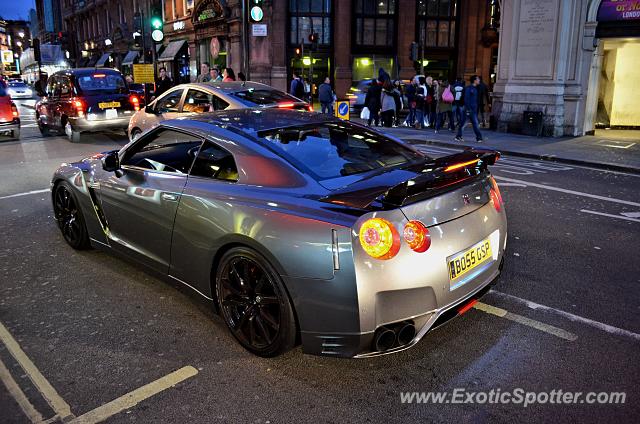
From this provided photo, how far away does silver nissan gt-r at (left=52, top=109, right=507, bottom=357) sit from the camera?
121 inches

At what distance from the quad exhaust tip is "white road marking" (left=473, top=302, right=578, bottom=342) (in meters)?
1.32

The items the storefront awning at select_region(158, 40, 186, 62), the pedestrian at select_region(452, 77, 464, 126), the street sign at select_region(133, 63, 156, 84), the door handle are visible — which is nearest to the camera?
the door handle

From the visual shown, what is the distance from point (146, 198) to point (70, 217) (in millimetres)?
1816

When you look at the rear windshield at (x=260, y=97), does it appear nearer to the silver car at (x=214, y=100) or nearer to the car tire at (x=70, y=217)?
the silver car at (x=214, y=100)

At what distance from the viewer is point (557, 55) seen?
1627cm

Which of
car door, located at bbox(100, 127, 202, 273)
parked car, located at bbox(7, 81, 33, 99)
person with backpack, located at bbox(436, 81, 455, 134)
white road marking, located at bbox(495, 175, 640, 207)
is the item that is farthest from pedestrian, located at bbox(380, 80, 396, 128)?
parked car, located at bbox(7, 81, 33, 99)

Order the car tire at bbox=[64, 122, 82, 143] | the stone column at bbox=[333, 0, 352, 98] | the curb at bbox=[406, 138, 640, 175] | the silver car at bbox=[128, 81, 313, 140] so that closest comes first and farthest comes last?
the silver car at bbox=[128, 81, 313, 140]
the curb at bbox=[406, 138, 640, 175]
the car tire at bbox=[64, 122, 82, 143]
the stone column at bbox=[333, 0, 352, 98]

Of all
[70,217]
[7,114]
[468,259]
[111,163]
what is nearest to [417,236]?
[468,259]

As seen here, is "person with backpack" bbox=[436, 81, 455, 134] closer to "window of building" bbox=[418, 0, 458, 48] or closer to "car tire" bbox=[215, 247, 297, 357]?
"car tire" bbox=[215, 247, 297, 357]

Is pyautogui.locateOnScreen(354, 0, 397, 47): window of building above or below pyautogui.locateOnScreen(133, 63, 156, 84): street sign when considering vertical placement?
above

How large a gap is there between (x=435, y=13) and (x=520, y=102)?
2240 cm

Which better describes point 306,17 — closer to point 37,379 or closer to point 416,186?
point 416,186

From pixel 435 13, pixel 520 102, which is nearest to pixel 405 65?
pixel 435 13

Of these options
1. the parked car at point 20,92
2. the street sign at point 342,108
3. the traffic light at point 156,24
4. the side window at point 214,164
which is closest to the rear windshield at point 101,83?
the traffic light at point 156,24
